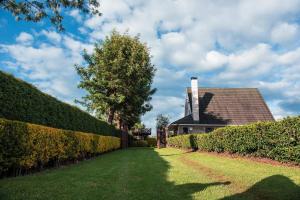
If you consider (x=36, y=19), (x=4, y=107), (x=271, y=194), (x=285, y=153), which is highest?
(x=36, y=19)

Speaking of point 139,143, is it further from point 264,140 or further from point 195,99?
point 264,140

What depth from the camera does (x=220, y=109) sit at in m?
36.3

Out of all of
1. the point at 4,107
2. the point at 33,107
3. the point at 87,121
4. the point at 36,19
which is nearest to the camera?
the point at 36,19

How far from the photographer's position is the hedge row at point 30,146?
7.38 m

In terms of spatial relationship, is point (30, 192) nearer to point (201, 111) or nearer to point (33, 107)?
point (33, 107)

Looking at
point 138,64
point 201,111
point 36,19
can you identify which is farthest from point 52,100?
point 201,111

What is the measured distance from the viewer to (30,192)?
566 cm

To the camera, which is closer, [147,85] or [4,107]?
[4,107]

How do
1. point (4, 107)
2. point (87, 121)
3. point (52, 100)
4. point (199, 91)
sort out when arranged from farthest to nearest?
point (199, 91) < point (87, 121) < point (52, 100) < point (4, 107)

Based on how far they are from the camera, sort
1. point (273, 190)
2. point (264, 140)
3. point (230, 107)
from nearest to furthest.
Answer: point (273, 190), point (264, 140), point (230, 107)

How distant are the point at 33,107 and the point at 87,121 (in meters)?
8.43

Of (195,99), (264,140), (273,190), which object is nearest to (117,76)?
(195,99)

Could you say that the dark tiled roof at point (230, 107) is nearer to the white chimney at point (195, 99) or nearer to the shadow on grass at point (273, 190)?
the white chimney at point (195, 99)

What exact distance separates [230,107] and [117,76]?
568 inches
